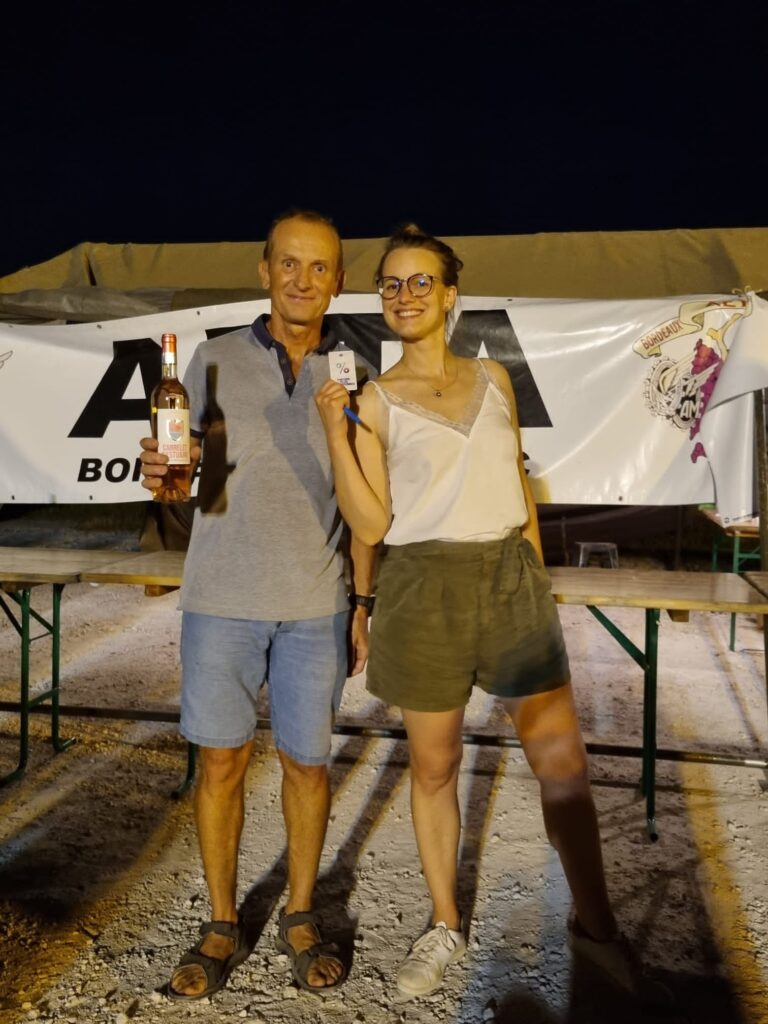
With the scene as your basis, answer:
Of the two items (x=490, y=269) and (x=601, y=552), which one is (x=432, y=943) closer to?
(x=601, y=552)

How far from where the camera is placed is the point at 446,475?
2064 millimetres

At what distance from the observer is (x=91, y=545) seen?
35.6 ft

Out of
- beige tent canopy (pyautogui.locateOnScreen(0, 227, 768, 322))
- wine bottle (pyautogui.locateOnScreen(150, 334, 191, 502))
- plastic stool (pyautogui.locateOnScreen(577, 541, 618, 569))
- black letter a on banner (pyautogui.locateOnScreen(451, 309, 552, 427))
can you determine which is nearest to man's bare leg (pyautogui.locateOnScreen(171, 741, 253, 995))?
wine bottle (pyautogui.locateOnScreen(150, 334, 191, 502))

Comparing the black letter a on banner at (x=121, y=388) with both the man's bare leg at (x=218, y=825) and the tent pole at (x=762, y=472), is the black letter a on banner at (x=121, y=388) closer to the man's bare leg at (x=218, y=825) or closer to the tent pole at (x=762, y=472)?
the man's bare leg at (x=218, y=825)

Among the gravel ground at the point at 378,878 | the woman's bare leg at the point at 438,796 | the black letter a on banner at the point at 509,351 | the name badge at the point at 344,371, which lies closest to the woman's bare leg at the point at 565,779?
the woman's bare leg at the point at 438,796

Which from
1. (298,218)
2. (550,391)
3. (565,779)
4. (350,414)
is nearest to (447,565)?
(350,414)

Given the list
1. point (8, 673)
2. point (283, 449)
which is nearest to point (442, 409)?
point (283, 449)

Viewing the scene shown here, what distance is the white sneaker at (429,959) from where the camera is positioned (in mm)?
2242

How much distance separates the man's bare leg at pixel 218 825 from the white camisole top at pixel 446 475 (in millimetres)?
820

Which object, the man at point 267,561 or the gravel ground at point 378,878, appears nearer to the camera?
the man at point 267,561

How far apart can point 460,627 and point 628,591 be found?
1384 mm

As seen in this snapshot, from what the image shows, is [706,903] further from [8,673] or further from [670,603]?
[8,673]

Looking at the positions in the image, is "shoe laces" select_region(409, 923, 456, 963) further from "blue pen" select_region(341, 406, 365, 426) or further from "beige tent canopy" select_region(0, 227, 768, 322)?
"beige tent canopy" select_region(0, 227, 768, 322)

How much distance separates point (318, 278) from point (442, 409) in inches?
20.7
